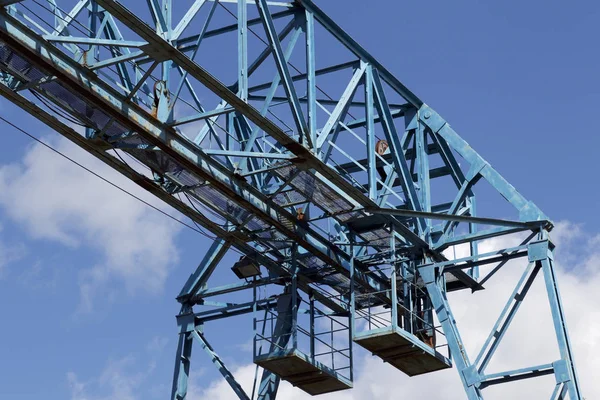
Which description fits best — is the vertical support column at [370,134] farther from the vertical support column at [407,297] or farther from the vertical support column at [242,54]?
the vertical support column at [242,54]

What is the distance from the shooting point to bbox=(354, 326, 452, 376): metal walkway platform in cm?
3067

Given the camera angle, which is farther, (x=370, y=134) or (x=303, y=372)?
(x=303, y=372)

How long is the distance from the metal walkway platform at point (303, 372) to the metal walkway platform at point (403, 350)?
1104 millimetres

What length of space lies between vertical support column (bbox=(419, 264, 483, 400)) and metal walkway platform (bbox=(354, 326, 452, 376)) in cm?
65

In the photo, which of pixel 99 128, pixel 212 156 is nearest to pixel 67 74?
pixel 99 128

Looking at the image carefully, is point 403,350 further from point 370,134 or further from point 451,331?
point 370,134

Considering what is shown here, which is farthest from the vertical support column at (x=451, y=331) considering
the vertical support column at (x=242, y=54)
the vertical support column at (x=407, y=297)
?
the vertical support column at (x=242, y=54)

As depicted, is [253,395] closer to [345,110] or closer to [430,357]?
[430,357]

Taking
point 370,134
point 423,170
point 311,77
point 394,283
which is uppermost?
point 423,170

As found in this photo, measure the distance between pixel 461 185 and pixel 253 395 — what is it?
8239 millimetres

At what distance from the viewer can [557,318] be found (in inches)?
1223

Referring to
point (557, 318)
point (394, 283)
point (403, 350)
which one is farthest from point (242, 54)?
point (557, 318)

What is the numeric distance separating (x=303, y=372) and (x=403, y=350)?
2523 mm

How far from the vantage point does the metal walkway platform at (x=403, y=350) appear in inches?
1208
